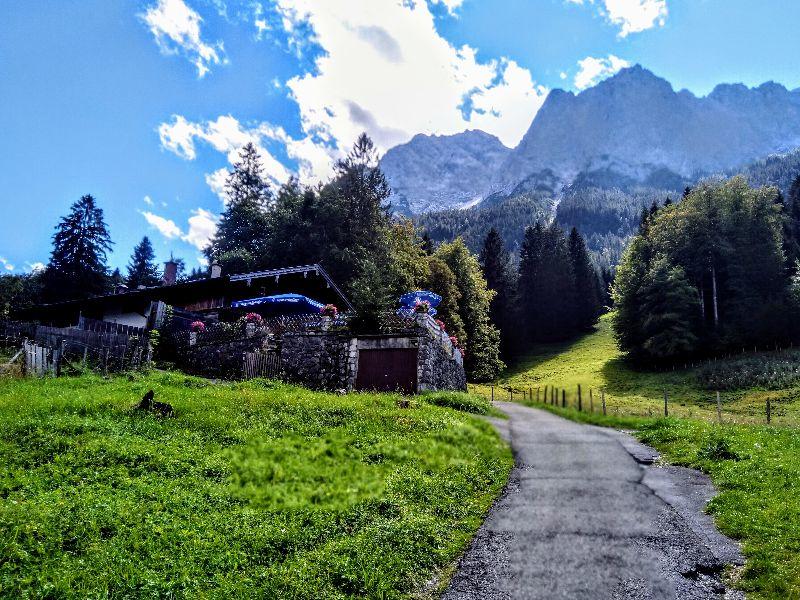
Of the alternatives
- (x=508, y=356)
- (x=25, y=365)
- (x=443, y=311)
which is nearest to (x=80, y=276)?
(x=443, y=311)

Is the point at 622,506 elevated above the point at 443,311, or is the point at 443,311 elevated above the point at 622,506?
the point at 443,311

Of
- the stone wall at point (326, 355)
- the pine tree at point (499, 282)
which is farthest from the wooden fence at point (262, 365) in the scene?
the pine tree at point (499, 282)

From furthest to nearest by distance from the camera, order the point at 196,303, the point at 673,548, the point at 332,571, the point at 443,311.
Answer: the point at 443,311
the point at 196,303
the point at 673,548
the point at 332,571

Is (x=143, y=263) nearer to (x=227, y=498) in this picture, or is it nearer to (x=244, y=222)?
(x=244, y=222)

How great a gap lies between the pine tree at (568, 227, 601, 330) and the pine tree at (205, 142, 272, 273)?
4870 cm

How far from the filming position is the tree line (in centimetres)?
5409

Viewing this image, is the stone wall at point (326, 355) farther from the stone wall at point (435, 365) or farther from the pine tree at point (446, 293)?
the pine tree at point (446, 293)

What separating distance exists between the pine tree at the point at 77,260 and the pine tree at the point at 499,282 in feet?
163

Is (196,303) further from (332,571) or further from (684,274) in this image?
(684,274)

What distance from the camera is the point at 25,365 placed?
709 inches

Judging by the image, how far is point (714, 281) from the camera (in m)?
59.7

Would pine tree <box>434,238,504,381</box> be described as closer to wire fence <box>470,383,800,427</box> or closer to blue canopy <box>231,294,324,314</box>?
wire fence <box>470,383,800,427</box>

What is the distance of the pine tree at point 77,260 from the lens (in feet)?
183

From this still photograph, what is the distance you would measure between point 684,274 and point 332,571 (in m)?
61.5
